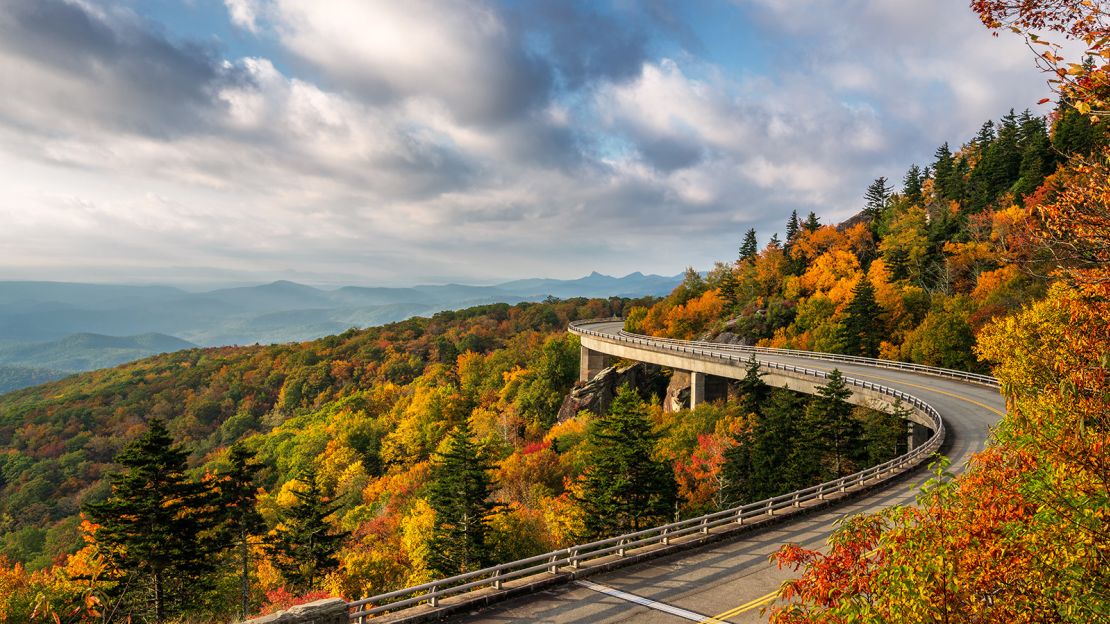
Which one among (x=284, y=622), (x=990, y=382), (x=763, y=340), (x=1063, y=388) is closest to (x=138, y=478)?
(x=284, y=622)

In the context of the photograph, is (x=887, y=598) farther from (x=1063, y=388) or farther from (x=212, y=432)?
(x=212, y=432)

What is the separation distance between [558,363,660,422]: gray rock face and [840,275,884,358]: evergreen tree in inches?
1080

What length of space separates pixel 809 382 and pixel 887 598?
48.4 metres

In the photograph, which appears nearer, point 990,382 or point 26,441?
point 990,382

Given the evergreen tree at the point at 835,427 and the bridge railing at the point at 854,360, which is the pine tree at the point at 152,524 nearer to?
the evergreen tree at the point at 835,427

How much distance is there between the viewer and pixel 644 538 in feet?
62.7

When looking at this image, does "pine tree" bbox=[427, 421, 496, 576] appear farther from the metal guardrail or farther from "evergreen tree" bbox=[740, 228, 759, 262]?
"evergreen tree" bbox=[740, 228, 759, 262]

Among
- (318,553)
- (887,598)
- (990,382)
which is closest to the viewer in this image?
(887,598)

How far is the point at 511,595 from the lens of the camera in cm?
1568

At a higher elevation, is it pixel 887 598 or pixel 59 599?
pixel 887 598

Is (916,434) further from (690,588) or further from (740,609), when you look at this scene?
(740,609)

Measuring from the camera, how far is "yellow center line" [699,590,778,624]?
561 inches

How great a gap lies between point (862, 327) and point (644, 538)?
181 feet

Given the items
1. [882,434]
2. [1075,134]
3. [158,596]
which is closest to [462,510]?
[158,596]
